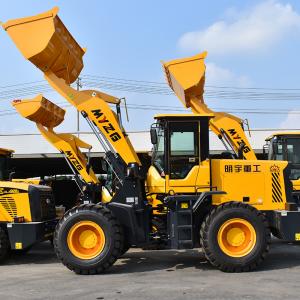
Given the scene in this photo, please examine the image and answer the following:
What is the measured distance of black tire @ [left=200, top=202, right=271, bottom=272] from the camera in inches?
340

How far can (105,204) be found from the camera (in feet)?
30.1

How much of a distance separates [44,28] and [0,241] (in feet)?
15.0

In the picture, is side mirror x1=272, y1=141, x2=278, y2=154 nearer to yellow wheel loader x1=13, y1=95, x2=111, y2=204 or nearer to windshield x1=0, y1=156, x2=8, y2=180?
yellow wheel loader x1=13, y1=95, x2=111, y2=204

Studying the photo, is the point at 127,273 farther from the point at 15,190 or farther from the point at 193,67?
the point at 193,67

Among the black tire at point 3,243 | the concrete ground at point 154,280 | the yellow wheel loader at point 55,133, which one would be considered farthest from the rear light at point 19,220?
the yellow wheel loader at point 55,133

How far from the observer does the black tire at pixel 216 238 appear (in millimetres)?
8641

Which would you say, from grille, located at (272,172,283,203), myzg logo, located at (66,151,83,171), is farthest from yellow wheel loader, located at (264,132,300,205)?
myzg logo, located at (66,151,83,171)

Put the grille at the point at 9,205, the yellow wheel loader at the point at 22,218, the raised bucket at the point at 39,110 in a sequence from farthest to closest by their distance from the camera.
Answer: the raised bucket at the point at 39,110 → the grille at the point at 9,205 → the yellow wheel loader at the point at 22,218

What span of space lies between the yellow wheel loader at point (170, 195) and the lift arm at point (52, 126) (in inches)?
148

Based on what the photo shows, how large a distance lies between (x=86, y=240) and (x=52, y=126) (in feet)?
22.6

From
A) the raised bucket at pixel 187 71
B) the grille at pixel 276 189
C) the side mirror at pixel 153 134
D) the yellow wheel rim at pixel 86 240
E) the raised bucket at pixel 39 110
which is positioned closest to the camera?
the yellow wheel rim at pixel 86 240

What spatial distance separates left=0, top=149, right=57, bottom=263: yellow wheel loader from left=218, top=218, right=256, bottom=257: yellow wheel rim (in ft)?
13.0

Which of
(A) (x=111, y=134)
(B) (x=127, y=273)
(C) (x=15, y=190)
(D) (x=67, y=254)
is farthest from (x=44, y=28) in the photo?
(B) (x=127, y=273)

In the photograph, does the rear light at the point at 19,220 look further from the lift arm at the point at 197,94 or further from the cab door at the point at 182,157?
the lift arm at the point at 197,94
